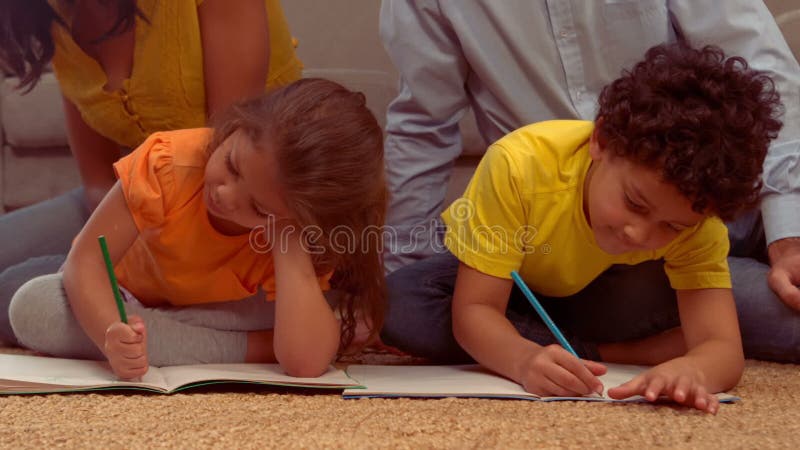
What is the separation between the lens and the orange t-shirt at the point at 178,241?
36.7 inches

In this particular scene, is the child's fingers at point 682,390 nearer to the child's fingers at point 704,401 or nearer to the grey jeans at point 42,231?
the child's fingers at point 704,401

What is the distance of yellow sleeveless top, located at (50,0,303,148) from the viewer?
3.74 feet

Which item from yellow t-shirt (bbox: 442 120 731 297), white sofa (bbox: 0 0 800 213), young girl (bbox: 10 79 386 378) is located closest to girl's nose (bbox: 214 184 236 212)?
young girl (bbox: 10 79 386 378)

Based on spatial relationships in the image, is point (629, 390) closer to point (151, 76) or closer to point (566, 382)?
point (566, 382)

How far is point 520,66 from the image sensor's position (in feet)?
4.01

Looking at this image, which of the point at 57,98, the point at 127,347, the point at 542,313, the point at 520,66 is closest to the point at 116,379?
the point at 127,347

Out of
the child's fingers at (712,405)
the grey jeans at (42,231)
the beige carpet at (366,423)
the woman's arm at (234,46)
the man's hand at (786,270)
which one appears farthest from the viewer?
the grey jeans at (42,231)

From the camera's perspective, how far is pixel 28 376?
860mm

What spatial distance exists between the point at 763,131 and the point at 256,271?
0.53m

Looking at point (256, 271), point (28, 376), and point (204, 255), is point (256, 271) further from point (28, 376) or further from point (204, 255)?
point (28, 376)

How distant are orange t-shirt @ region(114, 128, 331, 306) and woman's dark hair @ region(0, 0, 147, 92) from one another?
0.79ft

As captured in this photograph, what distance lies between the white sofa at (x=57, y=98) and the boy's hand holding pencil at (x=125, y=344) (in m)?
1.01

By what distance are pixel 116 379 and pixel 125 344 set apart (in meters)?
0.05

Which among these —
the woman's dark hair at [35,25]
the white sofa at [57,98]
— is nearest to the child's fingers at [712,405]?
the woman's dark hair at [35,25]
